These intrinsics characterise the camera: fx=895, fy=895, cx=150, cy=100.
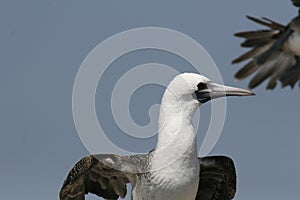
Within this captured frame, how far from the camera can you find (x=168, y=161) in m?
13.0

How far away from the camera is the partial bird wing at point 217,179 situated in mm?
14688

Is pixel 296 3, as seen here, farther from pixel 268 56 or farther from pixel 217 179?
pixel 217 179

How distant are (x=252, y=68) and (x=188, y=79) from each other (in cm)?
331

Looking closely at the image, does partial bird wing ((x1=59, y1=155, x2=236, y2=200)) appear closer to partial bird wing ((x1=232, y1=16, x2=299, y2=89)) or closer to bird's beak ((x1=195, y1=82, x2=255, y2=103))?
bird's beak ((x1=195, y1=82, x2=255, y2=103))

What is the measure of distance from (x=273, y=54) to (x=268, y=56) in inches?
7.2

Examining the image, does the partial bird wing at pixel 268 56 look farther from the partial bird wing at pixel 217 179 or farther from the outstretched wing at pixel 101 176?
the partial bird wing at pixel 217 179

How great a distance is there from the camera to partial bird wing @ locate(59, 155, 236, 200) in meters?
13.7

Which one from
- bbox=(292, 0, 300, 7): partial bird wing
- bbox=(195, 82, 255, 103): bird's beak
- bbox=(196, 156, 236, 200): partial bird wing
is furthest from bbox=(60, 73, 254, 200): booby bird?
bbox=(292, 0, 300, 7): partial bird wing

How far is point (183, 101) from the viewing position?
13.4 metres

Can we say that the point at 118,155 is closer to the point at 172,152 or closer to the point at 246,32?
the point at 172,152

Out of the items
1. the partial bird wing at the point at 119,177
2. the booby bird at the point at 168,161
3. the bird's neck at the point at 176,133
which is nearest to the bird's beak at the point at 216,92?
the booby bird at the point at 168,161

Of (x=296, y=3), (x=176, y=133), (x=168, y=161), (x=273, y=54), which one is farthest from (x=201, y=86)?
(x=296, y=3)

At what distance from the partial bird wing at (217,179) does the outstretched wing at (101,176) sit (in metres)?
1.36

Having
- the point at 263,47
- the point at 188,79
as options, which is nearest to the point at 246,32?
the point at 263,47
